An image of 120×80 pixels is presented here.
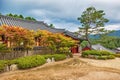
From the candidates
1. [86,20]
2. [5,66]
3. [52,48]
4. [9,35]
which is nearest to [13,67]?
[5,66]

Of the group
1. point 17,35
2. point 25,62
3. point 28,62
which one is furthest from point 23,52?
point 25,62

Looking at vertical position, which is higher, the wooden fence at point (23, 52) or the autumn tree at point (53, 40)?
the autumn tree at point (53, 40)

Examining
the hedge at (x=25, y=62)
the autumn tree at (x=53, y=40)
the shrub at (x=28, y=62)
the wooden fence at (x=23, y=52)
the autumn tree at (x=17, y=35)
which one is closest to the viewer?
the hedge at (x=25, y=62)

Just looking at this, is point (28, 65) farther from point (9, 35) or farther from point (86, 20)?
point (86, 20)

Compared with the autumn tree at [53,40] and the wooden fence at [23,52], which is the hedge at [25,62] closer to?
the wooden fence at [23,52]

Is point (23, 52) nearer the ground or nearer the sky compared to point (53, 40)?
nearer the ground

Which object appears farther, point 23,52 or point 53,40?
point 53,40

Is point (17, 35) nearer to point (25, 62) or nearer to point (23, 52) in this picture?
point (23, 52)

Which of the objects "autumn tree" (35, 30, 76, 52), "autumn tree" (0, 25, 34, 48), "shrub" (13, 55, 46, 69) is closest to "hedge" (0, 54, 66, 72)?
"shrub" (13, 55, 46, 69)

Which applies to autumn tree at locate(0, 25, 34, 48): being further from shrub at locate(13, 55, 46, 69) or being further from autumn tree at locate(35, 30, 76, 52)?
autumn tree at locate(35, 30, 76, 52)

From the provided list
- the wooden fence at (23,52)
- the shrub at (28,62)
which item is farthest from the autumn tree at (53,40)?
the shrub at (28,62)

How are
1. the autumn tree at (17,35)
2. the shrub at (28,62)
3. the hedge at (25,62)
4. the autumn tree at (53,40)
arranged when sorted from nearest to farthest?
the hedge at (25,62), the shrub at (28,62), the autumn tree at (17,35), the autumn tree at (53,40)

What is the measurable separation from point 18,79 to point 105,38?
1102 inches

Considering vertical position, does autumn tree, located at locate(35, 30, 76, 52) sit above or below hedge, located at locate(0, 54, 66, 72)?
above
